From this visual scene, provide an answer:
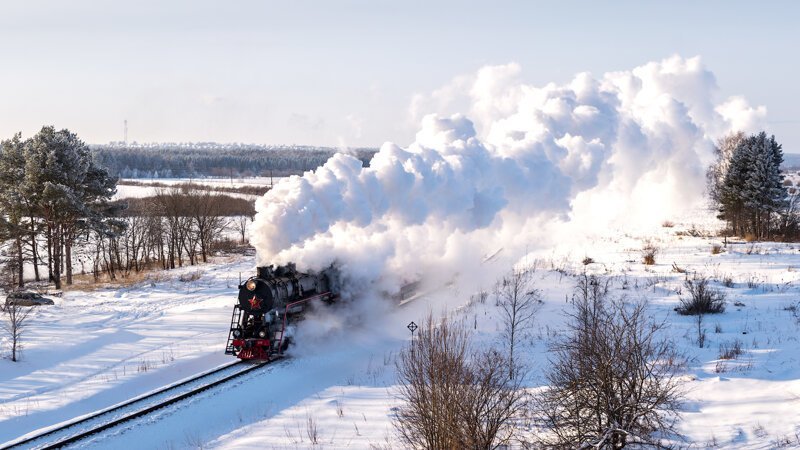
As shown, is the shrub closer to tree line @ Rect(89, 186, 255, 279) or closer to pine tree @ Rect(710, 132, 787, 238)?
pine tree @ Rect(710, 132, 787, 238)

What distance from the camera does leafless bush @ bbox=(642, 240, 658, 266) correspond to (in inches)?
1401

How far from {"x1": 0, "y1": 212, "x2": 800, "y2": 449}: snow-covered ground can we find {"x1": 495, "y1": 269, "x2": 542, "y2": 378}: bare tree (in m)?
0.48

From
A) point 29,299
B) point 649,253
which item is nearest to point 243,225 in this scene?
point 29,299

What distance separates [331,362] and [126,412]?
6965 mm

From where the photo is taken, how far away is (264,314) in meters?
21.4

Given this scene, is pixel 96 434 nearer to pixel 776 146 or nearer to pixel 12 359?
pixel 12 359

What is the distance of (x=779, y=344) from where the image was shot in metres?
19.0

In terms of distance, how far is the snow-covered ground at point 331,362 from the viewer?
15.2m

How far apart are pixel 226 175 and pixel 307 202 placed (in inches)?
6517

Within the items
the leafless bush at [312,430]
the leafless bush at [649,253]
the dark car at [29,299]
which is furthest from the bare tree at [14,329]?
the leafless bush at [649,253]

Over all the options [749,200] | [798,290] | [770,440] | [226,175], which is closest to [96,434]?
[770,440]

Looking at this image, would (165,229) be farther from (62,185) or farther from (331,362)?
(331,362)

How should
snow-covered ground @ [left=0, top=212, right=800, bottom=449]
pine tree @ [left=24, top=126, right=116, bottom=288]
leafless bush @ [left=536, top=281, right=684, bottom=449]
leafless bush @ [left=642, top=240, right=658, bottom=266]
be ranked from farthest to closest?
pine tree @ [left=24, top=126, right=116, bottom=288]
leafless bush @ [left=642, top=240, right=658, bottom=266]
snow-covered ground @ [left=0, top=212, right=800, bottom=449]
leafless bush @ [left=536, top=281, right=684, bottom=449]

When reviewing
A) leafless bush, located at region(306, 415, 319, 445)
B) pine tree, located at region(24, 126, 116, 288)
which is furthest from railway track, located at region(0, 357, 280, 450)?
pine tree, located at region(24, 126, 116, 288)
